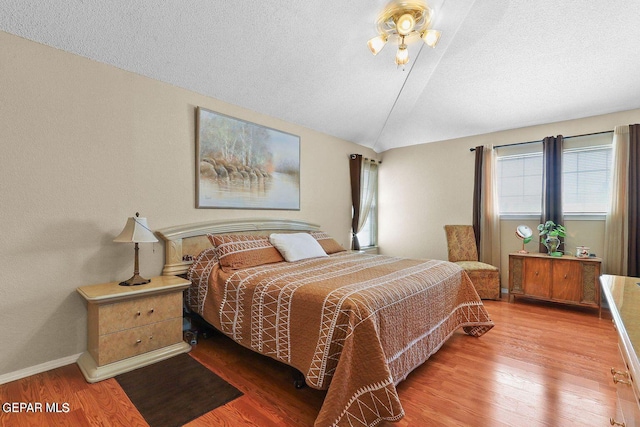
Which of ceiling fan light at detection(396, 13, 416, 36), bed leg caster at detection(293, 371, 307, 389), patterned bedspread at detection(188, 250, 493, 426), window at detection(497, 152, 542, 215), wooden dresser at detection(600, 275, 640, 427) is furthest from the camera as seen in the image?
window at detection(497, 152, 542, 215)

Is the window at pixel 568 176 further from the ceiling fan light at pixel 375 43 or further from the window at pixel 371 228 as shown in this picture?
the ceiling fan light at pixel 375 43

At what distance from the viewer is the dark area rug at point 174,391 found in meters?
1.63

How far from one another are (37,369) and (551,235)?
17.1 ft

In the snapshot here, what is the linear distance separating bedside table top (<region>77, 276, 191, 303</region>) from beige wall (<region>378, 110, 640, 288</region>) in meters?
3.74

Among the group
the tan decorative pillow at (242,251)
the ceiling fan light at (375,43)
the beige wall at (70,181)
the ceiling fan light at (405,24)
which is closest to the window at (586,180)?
the ceiling fan light at (405,24)

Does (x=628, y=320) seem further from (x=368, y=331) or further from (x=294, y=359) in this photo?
(x=294, y=359)

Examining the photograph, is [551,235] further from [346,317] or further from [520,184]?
[346,317]

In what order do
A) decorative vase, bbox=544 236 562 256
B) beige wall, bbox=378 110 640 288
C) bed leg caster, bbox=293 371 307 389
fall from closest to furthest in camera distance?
bed leg caster, bbox=293 371 307 389, decorative vase, bbox=544 236 562 256, beige wall, bbox=378 110 640 288

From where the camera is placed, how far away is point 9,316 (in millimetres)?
1962

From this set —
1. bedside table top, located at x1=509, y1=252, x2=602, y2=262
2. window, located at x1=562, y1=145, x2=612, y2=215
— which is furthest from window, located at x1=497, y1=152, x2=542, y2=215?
bedside table top, located at x1=509, y1=252, x2=602, y2=262

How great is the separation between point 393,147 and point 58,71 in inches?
176

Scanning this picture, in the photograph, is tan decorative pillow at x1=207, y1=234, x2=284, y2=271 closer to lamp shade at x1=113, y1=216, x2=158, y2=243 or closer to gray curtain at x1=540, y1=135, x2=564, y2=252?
lamp shade at x1=113, y1=216, x2=158, y2=243

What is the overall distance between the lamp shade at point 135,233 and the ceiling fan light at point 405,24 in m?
2.67

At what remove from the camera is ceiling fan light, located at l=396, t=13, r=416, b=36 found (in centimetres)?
242
